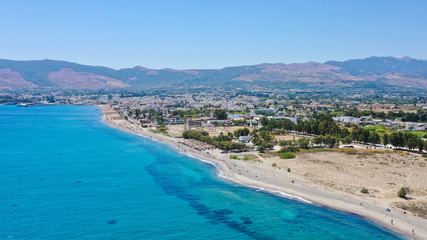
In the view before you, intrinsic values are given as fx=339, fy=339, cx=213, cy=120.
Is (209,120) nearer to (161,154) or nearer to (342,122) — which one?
(342,122)

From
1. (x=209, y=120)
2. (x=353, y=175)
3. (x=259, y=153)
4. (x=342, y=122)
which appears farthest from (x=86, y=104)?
(x=353, y=175)

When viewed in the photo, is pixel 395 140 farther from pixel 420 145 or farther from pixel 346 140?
pixel 346 140

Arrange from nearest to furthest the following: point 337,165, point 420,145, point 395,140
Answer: point 337,165
point 420,145
point 395,140

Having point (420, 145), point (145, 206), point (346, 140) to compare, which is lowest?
point (145, 206)

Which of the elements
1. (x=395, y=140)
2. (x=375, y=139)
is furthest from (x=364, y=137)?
(x=395, y=140)

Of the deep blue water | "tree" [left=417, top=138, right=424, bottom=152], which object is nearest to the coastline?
the deep blue water

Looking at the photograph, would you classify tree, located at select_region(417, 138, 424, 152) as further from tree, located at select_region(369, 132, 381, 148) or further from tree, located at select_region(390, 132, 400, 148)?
tree, located at select_region(369, 132, 381, 148)

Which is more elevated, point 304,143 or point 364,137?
point 364,137

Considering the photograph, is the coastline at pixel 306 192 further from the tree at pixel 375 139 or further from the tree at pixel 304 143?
the tree at pixel 375 139
